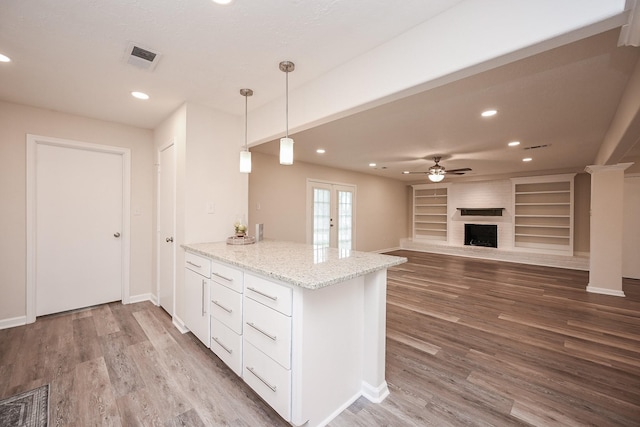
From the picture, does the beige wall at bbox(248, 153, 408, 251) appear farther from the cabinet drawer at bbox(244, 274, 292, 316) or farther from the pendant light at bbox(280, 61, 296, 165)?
the cabinet drawer at bbox(244, 274, 292, 316)

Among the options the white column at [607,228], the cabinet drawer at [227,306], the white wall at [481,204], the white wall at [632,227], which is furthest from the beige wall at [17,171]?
the white wall at [632,227]

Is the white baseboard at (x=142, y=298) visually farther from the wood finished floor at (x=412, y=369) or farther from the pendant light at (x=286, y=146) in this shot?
the pendant light at (x=286, y=146)

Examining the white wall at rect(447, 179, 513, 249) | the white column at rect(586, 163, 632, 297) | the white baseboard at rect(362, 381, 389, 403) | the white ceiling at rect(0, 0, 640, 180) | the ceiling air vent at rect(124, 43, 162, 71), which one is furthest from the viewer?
the white wall at rect(447, 179, 513, 249)

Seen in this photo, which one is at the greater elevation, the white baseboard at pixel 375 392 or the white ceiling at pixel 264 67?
the white ceiling at pixel 264 67

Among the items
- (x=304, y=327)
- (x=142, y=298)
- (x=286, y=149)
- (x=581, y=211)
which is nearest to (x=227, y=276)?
(x=304, y=327)

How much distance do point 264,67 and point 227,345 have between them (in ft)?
7.21

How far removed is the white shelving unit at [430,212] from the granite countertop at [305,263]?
7024 mm

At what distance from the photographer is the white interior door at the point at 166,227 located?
3.01 meters

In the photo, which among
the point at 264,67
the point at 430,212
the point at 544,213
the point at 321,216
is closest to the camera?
the point at 264,67

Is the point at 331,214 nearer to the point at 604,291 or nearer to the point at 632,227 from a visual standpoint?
the point at 604,291

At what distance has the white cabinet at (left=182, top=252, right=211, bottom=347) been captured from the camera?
229 cm

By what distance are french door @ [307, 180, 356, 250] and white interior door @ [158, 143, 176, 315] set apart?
9.83 ft

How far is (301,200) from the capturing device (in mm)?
5617

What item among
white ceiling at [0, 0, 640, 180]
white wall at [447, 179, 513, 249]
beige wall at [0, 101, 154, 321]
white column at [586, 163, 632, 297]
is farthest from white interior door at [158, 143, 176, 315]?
white wall at [447, 179, 513, 249]
